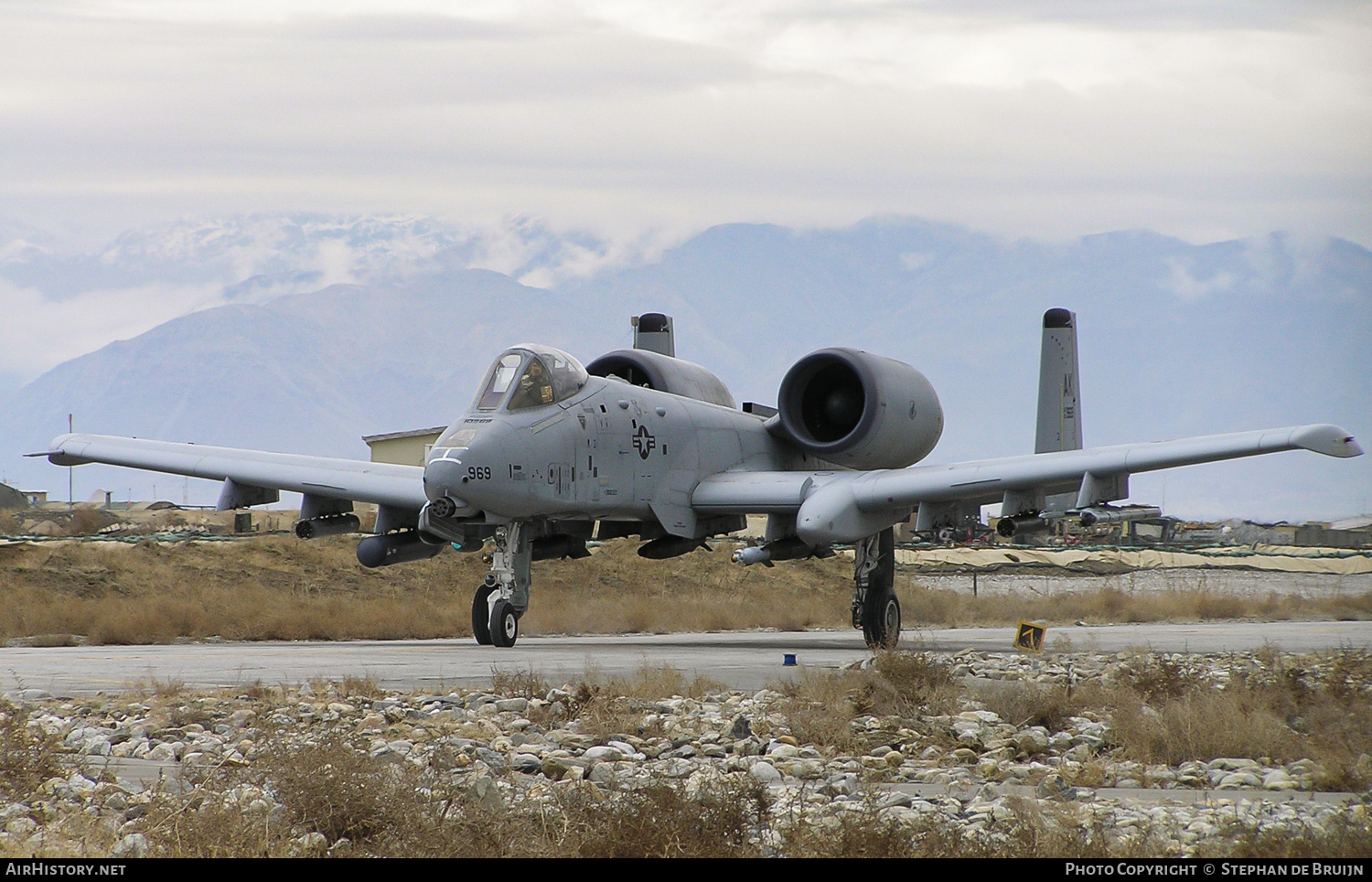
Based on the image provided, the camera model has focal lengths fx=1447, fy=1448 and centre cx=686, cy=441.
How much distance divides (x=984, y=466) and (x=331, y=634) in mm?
11700

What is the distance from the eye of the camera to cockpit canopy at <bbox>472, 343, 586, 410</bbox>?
20.1 metres

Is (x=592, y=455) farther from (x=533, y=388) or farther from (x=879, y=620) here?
(x=879, y=620)

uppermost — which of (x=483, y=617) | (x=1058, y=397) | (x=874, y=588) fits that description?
(x=1058, y=397)

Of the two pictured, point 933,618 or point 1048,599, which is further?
point 1048,599

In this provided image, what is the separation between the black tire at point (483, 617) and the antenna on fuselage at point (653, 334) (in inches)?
334

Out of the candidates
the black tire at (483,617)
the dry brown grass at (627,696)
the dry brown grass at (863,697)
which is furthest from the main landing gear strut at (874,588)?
the dry brown grass at (863,697)

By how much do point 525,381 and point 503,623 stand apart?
344 cm

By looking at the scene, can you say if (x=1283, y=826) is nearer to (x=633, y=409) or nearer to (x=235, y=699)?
(x=235, y=699)

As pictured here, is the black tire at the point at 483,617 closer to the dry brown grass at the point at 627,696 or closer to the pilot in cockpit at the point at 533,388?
the pilot in cockpit at the point at 533,388

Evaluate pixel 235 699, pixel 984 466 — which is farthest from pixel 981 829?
pixel 984 466

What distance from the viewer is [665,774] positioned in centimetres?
780

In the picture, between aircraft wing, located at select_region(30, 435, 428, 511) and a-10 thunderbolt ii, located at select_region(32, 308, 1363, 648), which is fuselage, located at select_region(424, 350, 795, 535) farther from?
aircraft wing, located at select_region(30, 435, 428, 511)

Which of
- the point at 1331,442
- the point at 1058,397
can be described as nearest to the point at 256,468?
the point at 1058,397
